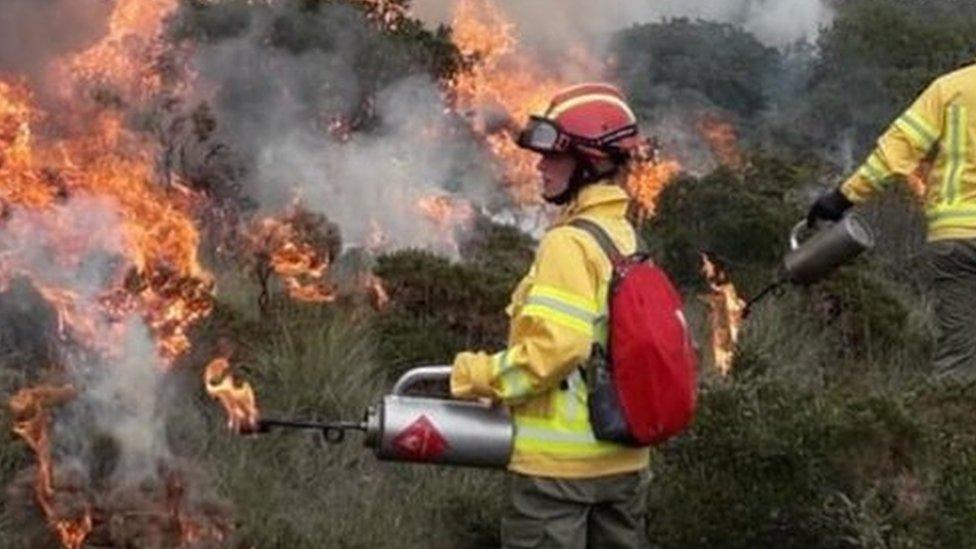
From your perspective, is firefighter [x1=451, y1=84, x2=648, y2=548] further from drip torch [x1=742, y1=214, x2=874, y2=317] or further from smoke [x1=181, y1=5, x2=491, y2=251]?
smoke [x1=181, y1=5, x2=491, y2=251]

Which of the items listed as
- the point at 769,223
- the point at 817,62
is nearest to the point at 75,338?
the point at 769,223

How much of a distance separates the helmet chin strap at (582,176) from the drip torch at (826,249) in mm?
2346

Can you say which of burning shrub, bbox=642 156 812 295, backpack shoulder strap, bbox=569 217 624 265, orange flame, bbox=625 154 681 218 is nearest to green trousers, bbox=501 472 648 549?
backpack shoulder strap, bbox=569 217 624 265

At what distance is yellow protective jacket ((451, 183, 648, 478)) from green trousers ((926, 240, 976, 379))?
2774 millimetres

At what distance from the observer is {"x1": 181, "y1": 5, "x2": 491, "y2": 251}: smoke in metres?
12.8

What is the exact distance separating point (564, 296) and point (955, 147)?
3176 mm

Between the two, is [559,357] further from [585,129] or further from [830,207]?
[830,207]

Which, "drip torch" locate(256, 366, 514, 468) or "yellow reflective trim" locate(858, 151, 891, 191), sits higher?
"yellow reflective trim" locate(858, 151, 891, 191)

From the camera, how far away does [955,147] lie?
7141 mm

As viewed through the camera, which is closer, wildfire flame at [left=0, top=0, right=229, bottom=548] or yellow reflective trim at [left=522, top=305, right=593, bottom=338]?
yellow reflective trim at [left=522, top=305, right=593, bottom=338]

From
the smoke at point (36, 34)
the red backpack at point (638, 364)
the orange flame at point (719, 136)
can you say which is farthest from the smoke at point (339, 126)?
the red backpack at point (638, 364)

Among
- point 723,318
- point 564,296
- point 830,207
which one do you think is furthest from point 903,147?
point 564,296

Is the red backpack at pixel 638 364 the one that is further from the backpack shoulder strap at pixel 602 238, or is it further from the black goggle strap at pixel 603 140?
the black goggle strap at pixel 603 140

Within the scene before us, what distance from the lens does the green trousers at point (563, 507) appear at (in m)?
4.74
